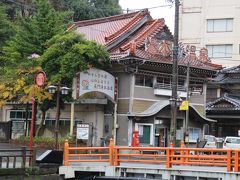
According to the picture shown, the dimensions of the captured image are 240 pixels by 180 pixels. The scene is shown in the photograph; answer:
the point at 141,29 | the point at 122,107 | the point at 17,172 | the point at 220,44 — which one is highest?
the point at 220,44

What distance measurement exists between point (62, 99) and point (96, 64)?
3448mm

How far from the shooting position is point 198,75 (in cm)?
4044

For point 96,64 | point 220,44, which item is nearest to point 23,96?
point 96,64

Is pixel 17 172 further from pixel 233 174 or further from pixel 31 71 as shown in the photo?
pixel 31 71

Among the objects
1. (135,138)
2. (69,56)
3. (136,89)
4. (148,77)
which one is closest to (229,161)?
(135,138)

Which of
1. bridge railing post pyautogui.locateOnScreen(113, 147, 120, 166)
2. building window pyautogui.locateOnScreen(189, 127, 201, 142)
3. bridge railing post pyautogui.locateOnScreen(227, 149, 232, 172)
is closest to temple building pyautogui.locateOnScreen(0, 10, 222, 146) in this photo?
building window pyautogui.locateOnScreen(189, 127, 201, 142)

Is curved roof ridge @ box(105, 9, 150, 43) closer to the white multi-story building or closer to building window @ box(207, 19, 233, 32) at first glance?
the white multi-story building

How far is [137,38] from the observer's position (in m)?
37.3

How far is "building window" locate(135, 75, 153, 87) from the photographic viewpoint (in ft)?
119

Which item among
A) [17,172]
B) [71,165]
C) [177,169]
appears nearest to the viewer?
[177,169]

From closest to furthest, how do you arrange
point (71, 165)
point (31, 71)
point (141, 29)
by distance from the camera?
1. point (71, 165)
2. point (31, 71)
3. point (141, 29)

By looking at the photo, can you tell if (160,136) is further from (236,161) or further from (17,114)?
(236,161)

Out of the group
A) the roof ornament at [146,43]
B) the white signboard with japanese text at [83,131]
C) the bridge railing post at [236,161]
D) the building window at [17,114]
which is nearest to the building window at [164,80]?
the roof ornament at [146,43]

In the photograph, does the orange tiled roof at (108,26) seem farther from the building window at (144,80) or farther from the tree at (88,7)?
the tree at (88,7)
